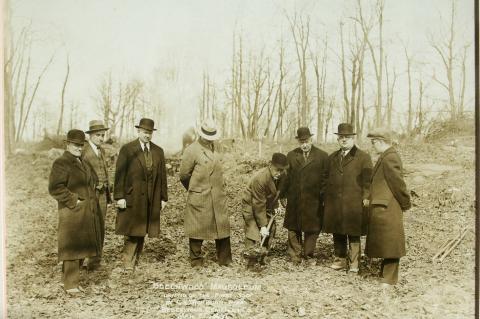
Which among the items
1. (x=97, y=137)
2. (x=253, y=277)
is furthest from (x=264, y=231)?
(x=97, y=137)

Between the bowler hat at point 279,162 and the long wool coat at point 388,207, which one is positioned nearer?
the long wool coat at point 388,207

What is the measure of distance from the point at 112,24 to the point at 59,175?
205cm

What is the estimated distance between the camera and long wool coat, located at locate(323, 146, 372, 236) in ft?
15.5

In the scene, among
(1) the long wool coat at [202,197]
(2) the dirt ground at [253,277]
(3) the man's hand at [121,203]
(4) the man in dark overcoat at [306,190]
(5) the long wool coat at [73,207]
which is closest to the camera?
(5) the long wool coat at [73,207]

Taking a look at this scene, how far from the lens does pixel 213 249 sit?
5438 mm

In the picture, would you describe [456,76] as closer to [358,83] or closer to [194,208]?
[358,83]

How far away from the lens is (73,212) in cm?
421

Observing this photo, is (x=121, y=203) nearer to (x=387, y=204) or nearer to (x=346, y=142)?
(x=346, y=142)

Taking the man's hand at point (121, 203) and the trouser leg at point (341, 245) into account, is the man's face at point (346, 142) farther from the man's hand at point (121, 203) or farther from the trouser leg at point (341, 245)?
the man's hand at point (121, 203)

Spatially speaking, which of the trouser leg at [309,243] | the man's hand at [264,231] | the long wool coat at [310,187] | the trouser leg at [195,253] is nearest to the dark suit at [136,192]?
the trouser leg at [195,253]

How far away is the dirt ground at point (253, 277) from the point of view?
4438 mm

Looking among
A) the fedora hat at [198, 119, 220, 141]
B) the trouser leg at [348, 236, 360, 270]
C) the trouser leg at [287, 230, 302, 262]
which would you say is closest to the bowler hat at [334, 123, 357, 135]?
the trouser leg at [348, 236, 360, 270]

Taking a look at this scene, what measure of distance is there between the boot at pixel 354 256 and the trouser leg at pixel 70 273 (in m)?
3.26

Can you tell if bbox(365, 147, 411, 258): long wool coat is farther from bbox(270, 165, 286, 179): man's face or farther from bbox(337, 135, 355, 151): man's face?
bbox(270, 165, 286, 179): man's face
